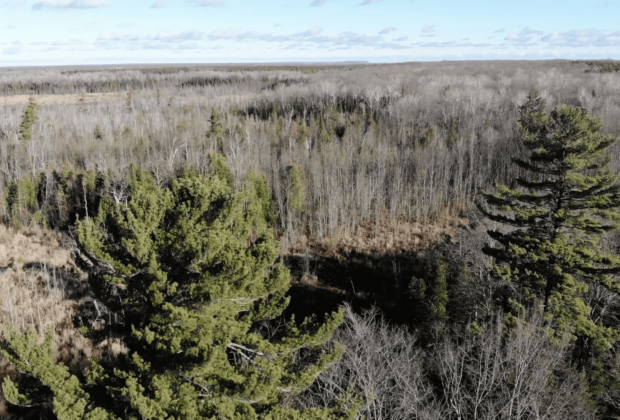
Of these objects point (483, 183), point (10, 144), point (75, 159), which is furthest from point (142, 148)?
point (483, 183)

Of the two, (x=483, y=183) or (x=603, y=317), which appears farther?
(x=483, y=183)

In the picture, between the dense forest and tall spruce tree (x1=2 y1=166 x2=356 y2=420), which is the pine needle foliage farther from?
tall spruce tree (x1=2 y1=166 x2=356 y2=420)

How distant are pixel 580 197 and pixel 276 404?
542 inches

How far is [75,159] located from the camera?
168 feet

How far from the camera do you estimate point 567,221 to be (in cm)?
1719

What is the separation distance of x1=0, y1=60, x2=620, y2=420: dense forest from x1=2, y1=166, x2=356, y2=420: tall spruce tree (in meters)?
0.05

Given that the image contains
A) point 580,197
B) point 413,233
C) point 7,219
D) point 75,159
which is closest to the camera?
point 580,197

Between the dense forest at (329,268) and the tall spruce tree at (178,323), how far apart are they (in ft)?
0.17

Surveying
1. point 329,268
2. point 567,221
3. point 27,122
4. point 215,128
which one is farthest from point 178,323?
point 27,122

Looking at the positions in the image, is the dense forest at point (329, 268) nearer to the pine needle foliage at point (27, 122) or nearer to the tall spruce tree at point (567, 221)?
the tall spruce tree at point (567, 221)

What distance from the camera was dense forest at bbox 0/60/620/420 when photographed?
380 inches

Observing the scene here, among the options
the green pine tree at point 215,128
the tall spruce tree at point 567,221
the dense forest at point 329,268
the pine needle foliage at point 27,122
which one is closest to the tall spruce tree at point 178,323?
the dense forest at point 329,268

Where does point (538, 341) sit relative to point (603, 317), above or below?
above

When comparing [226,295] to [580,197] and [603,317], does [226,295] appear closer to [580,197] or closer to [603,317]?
[580,197]
